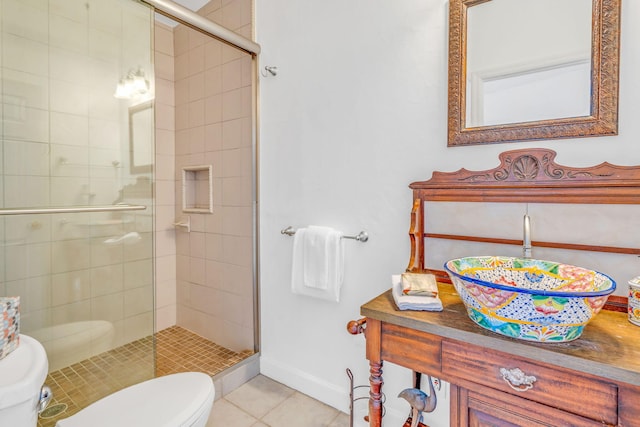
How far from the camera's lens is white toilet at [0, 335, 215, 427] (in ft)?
2.76

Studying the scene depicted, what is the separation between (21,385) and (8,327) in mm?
236

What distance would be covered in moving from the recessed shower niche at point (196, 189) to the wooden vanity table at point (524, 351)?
187 centimetres

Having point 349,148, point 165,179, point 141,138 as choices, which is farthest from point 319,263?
point 165,179

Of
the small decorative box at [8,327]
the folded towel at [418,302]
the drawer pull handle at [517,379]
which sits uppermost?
the folded towel at [418,302]

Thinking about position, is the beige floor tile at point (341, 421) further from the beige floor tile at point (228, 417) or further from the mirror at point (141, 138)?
the mirror at point (141, 138)

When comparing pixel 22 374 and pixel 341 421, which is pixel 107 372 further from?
pixel 341 421

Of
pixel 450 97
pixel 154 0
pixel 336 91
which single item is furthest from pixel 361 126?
pixel 154 0

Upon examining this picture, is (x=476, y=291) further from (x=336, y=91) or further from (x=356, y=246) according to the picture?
(x=336, y=91)

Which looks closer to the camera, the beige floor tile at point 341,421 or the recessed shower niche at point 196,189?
the beige floor tile at point 341,421

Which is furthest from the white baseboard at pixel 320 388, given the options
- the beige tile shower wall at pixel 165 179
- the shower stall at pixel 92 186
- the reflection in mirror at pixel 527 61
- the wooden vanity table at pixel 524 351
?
the reflection in mirror at pixel 527 61

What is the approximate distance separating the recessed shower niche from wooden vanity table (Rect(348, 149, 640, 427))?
187 centimetres

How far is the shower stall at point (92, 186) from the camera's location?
134 centimetres

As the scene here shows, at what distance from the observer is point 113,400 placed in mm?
1188

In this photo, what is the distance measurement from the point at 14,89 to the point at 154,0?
718 millimetres
